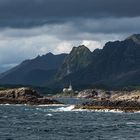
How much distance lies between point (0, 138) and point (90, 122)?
50.7 metres

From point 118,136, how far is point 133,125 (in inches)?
1183

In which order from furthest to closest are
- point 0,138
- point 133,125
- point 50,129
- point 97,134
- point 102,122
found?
point 102,122 < point 133,125 < point 50,129 < point 97,134 < point 0,138

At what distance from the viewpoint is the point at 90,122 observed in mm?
153750

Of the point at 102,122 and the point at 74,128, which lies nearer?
the point at 74,128

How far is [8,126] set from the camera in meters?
138

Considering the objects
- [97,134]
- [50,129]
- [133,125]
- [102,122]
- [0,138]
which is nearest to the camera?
[0,138]

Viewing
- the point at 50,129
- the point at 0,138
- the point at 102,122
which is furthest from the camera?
the point at 102,122

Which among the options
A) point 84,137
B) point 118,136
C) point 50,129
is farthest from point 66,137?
point 50,129

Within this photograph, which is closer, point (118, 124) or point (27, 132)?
point (27, 132)

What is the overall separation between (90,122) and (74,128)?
20.4m

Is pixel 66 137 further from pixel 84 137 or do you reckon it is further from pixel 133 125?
pixel 133 125

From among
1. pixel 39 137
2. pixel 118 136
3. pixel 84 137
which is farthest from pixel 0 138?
pixel 118 136

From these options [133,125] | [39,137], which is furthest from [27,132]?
[133,125]

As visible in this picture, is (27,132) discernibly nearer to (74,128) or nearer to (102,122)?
(74,128)
